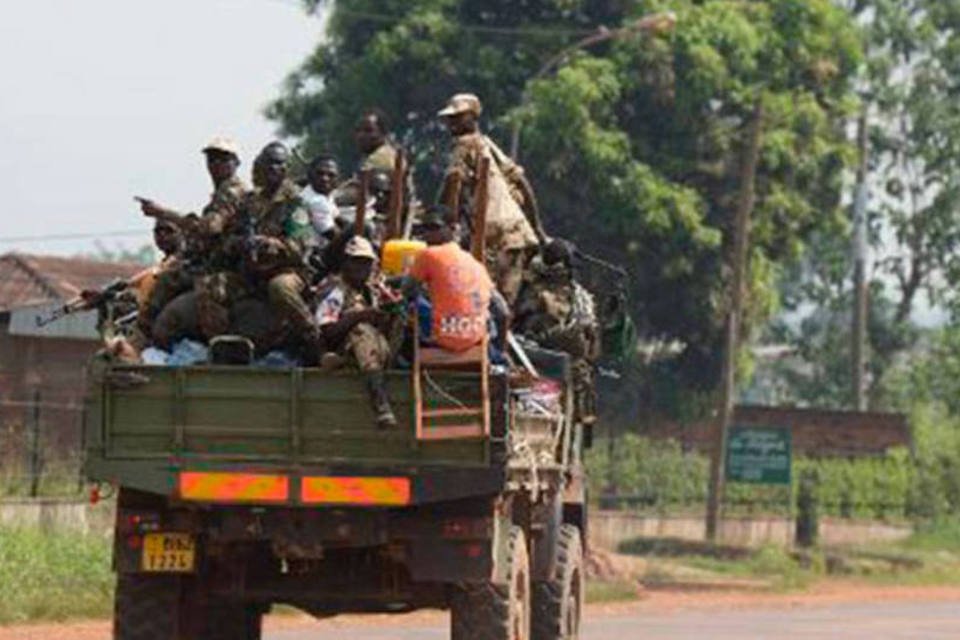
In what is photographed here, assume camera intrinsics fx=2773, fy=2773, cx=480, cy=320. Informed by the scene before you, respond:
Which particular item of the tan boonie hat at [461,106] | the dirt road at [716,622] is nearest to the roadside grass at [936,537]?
the dirt road at [716,622]

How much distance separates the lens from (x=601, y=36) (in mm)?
38344

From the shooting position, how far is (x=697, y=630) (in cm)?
2548

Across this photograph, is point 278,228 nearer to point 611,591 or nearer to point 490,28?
point 611,591

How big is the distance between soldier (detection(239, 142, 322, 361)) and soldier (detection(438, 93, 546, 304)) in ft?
4.74

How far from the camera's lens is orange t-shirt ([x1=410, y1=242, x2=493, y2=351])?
14.7 meters

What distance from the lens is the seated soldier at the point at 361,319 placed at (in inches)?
570

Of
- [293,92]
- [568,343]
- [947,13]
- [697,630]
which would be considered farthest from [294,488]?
[947,13]

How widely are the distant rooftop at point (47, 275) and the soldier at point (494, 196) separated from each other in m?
25.5

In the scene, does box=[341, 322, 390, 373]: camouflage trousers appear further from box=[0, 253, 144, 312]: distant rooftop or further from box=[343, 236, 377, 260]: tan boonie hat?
box=[0, 253, 144, 312]: distant rooftop

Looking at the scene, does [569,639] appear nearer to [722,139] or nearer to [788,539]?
[788,539]

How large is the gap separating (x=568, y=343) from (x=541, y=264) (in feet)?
1.81

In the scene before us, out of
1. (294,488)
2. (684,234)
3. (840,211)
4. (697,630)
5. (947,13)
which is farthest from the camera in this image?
(947,13)

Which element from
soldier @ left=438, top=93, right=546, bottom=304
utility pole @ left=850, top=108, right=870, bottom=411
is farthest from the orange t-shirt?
utility pole @ left=850, top=108, right=870, bottom=411

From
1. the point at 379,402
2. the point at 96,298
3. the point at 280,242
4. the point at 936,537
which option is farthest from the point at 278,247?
the point at 936,537
